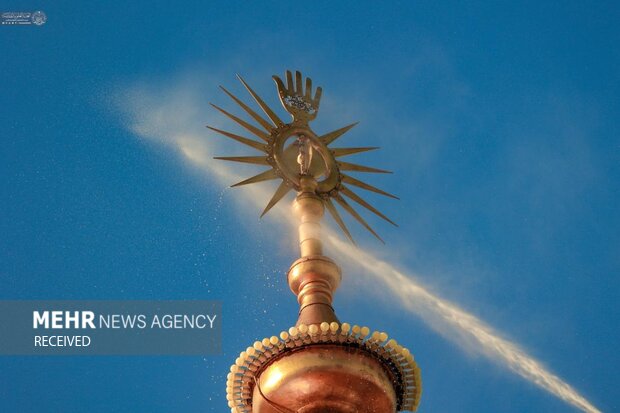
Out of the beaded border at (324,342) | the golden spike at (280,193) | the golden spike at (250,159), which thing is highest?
the golden spike at (250,159)

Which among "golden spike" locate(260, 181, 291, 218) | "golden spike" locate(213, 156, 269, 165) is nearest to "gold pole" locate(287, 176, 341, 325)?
"golden spike" locate(260, 181, 291, 218)

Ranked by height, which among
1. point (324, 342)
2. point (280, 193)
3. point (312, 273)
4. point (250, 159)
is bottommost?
point (324, 342)

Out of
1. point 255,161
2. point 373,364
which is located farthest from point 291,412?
point 255,161

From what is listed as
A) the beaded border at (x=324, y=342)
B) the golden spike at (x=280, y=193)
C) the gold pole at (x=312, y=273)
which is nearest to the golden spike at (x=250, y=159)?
the golden spike at (x=280, y=193)

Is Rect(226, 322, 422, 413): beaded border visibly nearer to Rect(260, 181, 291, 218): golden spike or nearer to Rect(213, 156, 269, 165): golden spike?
Rect(260, 181, 291, 218): golden spike

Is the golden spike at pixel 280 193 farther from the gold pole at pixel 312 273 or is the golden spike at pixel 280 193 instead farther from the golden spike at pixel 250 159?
the golden spike at pixel 250 159

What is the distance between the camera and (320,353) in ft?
31.4

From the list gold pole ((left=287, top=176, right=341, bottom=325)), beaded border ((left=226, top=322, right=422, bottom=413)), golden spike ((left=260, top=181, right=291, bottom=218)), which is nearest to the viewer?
beaded border ((left=226, top=322, right=422, bottom=413))

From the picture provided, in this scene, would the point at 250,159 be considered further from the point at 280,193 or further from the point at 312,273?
the point at 312,273

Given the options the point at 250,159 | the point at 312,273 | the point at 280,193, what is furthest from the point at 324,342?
the point at 250,159

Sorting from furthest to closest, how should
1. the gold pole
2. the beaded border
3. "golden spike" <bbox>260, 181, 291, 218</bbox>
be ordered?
"golden spike" <bbox>260, 181, 291, 218</bbox>, the gold pole, the beaded border

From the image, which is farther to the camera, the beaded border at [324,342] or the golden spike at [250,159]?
the golden spike at [250,159]

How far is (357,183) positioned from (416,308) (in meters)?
17.4

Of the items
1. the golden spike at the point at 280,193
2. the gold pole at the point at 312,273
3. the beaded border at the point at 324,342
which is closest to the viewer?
the beaded border at the point at 324,342
